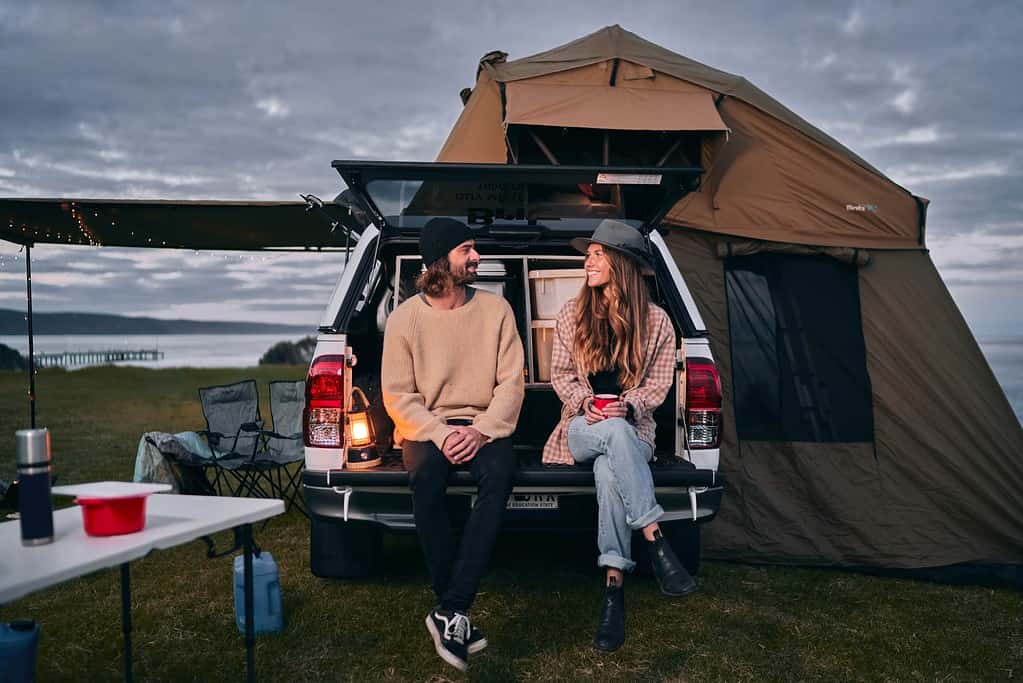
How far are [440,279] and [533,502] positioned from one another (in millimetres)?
1071

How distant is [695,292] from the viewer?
5.45 meters

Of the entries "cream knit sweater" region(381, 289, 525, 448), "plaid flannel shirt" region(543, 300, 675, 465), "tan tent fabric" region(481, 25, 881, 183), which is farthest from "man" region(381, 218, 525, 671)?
"tan tent fabric" region(481, 25, 881, 183)

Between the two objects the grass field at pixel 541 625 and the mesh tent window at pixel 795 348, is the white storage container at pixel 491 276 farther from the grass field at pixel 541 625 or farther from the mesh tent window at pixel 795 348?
the grass field at pixel 541 625

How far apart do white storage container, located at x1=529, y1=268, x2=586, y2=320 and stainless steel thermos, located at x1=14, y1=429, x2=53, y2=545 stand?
3313 millimetres

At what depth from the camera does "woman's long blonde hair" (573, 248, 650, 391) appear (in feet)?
12.7

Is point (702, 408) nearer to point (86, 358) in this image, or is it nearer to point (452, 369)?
point (452, 369)

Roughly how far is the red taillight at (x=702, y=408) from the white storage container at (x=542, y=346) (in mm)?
1339

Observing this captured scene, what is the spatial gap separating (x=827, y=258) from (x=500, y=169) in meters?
2.68

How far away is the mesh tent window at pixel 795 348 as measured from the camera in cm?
536

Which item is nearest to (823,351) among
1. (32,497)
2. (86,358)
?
(32,497)

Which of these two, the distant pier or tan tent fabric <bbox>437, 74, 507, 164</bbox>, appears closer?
tan tent fabric <bbox>437, 74, 507, 164</bbox>

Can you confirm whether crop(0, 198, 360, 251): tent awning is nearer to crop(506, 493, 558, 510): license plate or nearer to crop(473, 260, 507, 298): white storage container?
crop(473, 260, 507, 298): white storage container

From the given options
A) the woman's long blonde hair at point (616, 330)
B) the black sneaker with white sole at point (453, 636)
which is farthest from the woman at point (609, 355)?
the black sneaker with white sole at point (453, 636)

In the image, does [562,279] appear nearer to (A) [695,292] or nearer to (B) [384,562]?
(A) [695,292]
